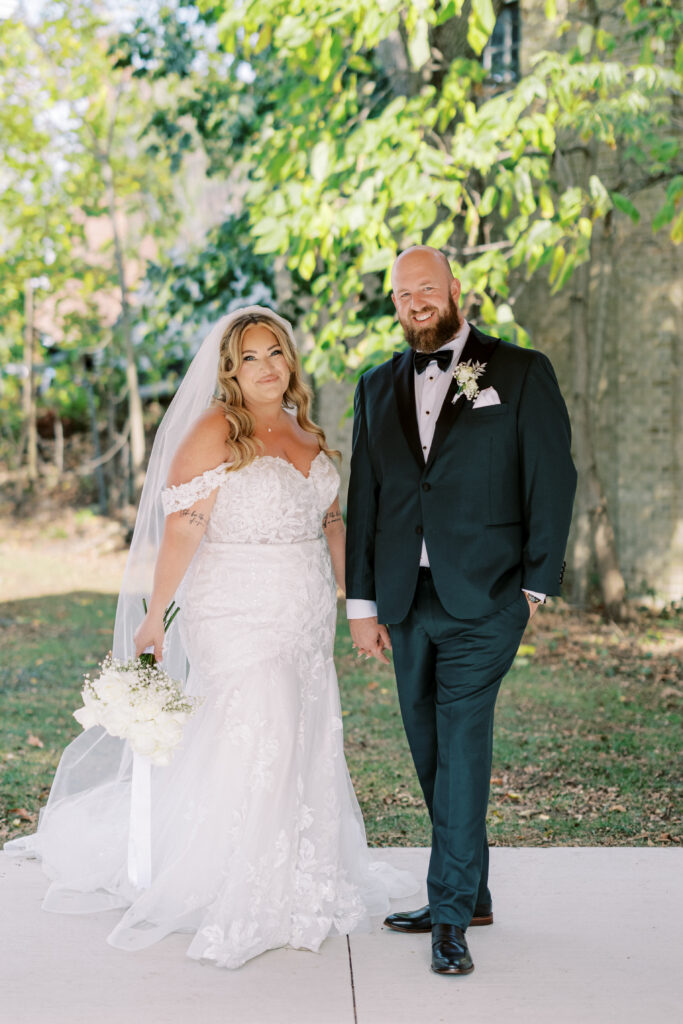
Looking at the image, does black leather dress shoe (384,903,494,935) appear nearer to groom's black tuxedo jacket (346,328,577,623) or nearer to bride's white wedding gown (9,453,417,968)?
bride's white wedding gown (9,453,417,968)

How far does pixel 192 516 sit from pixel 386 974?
63.8 inches

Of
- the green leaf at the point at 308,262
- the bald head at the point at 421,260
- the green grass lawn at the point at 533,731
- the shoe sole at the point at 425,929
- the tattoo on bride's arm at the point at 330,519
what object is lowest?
the green grass lawn at the point at 533,731

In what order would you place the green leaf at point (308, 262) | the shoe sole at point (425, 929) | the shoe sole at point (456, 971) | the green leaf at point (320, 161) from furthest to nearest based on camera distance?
the green leaf at point (308, 262), the green leaf at point (320, 161), the shoe sole at point (425, 929), the shoe sole at point (456, 971)

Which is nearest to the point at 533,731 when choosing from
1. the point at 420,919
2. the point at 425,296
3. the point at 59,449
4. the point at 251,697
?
the point at 420,919

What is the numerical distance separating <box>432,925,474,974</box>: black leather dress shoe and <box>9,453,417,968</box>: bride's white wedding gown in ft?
1.31

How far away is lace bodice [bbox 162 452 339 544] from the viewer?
3854 millimetres

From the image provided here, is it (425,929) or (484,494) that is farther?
(425,929)

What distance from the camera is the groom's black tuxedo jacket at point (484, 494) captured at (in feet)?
11.5

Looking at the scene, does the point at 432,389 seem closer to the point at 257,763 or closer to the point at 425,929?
the point at 257,763

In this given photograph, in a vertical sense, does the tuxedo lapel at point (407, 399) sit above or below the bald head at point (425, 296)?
below

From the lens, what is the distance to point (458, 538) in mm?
3557

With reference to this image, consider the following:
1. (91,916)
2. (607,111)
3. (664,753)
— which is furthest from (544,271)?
(91,916)

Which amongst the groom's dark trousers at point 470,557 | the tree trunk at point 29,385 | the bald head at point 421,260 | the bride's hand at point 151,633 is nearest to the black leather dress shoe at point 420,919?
the groom's dark trousers at point 470,557

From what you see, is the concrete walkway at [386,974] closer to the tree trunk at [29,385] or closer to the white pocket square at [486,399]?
the white pocket square at [486,399]
